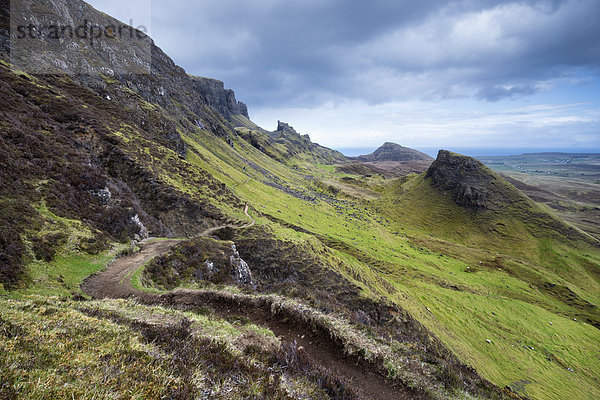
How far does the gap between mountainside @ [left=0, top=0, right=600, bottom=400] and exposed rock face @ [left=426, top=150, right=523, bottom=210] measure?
11377mm

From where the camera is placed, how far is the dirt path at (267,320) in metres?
11.0

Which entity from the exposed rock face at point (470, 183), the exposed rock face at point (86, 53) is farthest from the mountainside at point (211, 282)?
the exposed rock face at point (470, 183)

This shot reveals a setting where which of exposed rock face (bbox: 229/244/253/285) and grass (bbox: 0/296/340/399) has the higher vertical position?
grass (bbox: 0/296/340/399)

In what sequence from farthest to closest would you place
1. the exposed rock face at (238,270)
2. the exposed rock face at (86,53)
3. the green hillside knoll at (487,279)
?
the exposed rock face at (86,53) → the green hillside knoll at (487,279) → the exposed rock face at (238,270)

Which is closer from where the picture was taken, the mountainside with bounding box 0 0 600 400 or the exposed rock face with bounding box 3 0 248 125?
the mountainside with bounding box 0 0 600 400

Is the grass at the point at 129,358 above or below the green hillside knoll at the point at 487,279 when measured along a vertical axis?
above

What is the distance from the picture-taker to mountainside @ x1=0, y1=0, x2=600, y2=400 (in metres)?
7.96

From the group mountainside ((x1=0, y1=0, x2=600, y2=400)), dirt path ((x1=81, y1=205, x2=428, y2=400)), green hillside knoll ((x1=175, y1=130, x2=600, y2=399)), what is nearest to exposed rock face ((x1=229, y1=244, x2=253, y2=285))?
mountainside ((x1=0, y1=0, x2=600, y2=400))

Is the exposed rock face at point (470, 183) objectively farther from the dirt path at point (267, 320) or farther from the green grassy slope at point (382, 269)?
the dirt path at point (267, 320)

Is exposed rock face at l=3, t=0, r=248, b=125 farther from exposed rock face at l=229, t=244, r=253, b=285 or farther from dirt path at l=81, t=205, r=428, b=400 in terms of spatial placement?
exposed rock face at l=229, t=244, r=253, b=285

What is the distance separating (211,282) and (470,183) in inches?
5411

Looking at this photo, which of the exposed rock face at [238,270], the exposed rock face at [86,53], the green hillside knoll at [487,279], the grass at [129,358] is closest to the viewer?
the grass at [129,358]

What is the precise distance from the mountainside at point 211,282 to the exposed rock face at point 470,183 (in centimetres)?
1138

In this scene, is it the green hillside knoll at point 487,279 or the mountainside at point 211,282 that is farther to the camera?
the green hillside knoll at point 487,279
